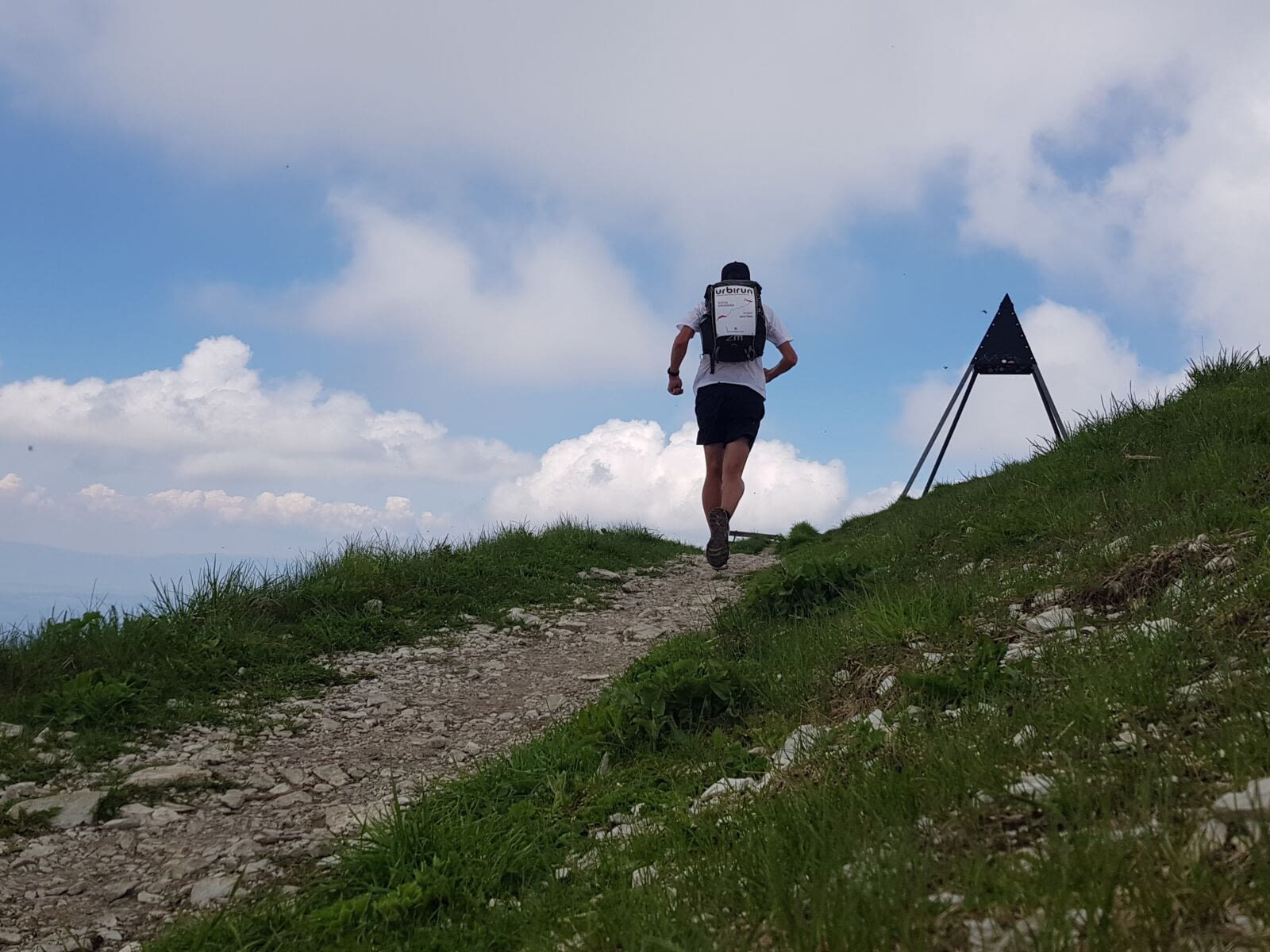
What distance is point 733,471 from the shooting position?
9.80m

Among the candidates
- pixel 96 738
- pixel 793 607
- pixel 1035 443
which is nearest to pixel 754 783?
pixel 793 607

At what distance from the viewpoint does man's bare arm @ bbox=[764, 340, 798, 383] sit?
33.5 feet

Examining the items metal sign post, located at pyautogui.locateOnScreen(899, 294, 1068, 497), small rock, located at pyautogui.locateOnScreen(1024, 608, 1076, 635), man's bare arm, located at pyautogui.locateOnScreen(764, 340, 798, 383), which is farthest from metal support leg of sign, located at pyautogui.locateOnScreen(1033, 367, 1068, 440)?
small rock, located at pyautogui.locateOnScreen(1024, 608, 1076, 635)

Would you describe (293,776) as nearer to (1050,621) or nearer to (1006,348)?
(1050,621)

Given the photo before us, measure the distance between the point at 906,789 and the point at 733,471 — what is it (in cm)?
736

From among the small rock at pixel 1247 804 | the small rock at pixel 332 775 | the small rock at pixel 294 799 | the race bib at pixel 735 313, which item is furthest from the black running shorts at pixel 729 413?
the small rock at pixel 1247 804

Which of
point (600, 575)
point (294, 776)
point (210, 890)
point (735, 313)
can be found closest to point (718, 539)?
point (600, 575)

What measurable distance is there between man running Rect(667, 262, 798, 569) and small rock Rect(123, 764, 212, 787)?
253 inches

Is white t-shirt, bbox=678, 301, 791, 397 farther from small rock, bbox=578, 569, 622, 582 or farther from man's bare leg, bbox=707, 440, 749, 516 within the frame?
small rock, bbox=578, 569, 622, 582

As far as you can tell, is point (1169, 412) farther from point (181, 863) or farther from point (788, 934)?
point (181, 863)

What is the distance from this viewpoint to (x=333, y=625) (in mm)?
7008

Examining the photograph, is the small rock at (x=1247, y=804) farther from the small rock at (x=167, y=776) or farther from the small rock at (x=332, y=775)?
the small rock at (x=167, y=776)

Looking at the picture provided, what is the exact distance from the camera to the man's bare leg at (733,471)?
32.0ft

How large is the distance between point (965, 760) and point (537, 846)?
1.54 m
